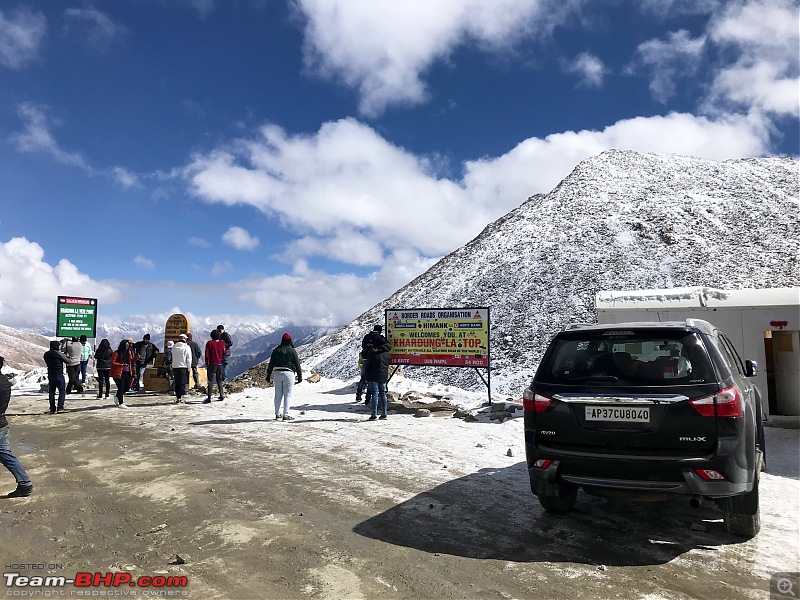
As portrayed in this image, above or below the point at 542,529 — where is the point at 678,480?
above

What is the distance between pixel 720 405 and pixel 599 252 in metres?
33.9

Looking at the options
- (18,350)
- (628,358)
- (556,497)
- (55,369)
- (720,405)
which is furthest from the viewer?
(18,350)

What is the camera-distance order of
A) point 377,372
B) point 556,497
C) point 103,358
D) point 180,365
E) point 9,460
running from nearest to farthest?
1. point 556,497
2. point 9,460
3. point 377,372
4. point 180,365
5. point 103,358

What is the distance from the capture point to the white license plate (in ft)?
14.0

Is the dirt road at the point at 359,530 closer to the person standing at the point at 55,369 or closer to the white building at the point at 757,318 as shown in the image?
the white building at the point at 757,318

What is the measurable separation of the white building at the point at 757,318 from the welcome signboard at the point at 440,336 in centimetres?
360

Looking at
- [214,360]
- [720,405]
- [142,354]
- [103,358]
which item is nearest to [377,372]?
[214,360]

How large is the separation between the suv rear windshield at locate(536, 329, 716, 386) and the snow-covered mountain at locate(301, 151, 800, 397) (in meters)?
16.7

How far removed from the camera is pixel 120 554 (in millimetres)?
4219

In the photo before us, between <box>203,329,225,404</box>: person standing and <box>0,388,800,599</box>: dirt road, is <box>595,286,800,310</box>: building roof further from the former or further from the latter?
<box>203,329,225,404</box>: person standing

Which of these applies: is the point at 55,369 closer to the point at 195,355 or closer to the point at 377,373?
the point at 195,355

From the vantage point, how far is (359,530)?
15.6ft

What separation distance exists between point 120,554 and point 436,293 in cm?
3274

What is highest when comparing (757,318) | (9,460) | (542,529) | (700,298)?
(700,298)
